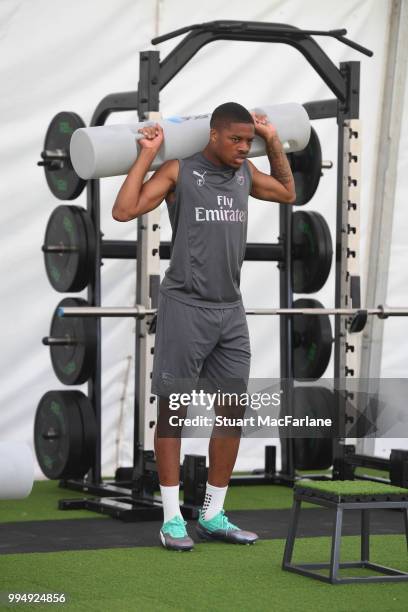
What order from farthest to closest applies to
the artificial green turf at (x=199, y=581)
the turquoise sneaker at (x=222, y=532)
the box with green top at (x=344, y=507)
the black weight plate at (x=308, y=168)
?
the black weight plate at (x=308, y=168) < the turquoise sneaker at (x=222, y=532) < the box with green top at (x=344, y=507) < the artificial green turf at (x=199, y=581)

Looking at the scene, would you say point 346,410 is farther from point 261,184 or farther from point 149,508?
point 261,184

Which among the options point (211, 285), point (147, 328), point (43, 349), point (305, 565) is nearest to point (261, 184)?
point (211, 285)

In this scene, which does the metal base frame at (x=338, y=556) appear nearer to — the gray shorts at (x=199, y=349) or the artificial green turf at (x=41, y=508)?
the gray shorts at (x=199, y=349)

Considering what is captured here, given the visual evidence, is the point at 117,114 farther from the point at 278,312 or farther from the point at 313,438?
the point at 313,438

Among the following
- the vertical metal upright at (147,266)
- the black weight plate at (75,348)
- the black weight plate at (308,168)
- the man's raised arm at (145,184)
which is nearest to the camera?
the man's raised arm at (145,184)

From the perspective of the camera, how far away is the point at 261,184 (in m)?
4.09

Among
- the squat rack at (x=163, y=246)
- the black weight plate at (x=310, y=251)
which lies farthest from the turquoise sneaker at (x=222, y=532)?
the black weight plate at (x=310, y=251)

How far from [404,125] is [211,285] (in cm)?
256

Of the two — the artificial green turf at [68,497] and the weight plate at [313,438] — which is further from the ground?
the weight plate at [313,438]

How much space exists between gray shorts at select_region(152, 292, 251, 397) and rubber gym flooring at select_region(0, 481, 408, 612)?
19.9 inches

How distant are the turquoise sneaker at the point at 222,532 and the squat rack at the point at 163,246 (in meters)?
0.51

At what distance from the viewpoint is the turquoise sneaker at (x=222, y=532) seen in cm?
400

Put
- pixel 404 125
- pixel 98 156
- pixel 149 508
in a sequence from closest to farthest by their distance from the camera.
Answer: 1. pixel 98 156
2. pixel 149 508
3. pixel 404 125

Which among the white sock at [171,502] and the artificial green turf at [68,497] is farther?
the artificial green turf at [68,497]
